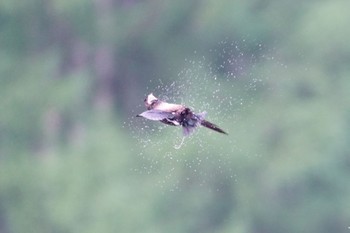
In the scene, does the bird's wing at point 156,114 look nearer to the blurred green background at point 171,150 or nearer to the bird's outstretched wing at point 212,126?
the bird's outstretched wing at point 212,126

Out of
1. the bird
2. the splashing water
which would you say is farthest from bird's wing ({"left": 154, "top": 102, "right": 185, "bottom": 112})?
the splashing water

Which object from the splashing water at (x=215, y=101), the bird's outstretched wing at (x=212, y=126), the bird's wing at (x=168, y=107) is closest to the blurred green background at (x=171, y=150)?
the splashing water at (x=215, y=101)

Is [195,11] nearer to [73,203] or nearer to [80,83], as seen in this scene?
[80,83]

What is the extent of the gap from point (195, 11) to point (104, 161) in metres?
1.97

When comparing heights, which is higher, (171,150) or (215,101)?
(215,101)

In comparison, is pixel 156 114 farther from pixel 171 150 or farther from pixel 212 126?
pixel 171 150

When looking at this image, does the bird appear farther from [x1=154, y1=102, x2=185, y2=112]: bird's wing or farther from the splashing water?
the splashing water

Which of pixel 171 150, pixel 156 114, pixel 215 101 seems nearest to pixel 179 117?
pixel 156 114

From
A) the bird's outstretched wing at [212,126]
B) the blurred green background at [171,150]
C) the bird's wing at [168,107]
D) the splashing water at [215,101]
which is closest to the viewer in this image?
the bird's outstretched wing at [212,126]

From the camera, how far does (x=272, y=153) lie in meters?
12.7

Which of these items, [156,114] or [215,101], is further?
[215,101]

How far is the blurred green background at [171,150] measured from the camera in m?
12.2

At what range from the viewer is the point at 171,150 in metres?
11.1

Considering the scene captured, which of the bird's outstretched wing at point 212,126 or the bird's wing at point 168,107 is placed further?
the bird's wing at point 168,107
